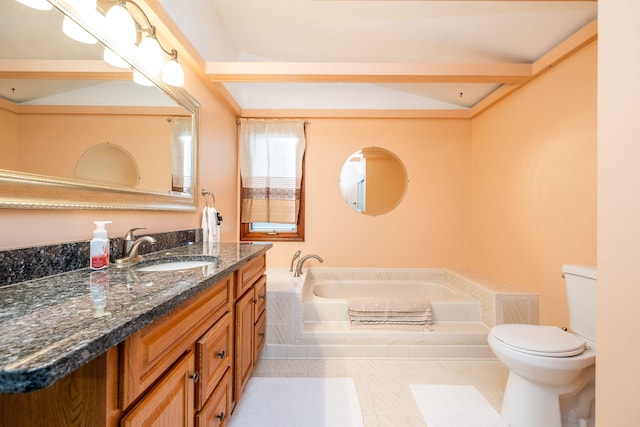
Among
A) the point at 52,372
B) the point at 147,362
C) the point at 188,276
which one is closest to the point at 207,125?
the point at 188,276

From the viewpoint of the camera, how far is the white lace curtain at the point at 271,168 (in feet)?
9.75

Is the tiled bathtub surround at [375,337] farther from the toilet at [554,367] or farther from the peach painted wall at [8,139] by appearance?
the peach painted wall at [8,139]

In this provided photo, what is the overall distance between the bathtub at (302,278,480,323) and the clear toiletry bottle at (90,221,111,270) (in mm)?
1475

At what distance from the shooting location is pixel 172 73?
1.53 metres

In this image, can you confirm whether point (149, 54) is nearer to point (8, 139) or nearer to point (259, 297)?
point (8, 139)

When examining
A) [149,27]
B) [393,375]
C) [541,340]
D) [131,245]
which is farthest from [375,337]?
[149,27]

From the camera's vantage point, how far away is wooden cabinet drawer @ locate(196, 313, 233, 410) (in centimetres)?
93

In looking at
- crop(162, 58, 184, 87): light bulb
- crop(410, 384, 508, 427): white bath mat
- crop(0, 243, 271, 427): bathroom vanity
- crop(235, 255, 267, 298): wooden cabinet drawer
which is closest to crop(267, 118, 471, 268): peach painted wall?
crop(235, 255, 267, 298): wooden cabinet drawer

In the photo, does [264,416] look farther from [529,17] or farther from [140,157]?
[529,17]

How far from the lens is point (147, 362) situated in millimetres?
651

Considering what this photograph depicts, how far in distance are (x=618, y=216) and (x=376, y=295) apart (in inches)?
89.6

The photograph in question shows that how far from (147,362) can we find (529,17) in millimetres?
2606

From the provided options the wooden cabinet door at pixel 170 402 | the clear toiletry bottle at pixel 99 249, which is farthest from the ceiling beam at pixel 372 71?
the wooden cabinet door at pixel 170 402

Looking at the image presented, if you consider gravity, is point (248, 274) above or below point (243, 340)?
above
